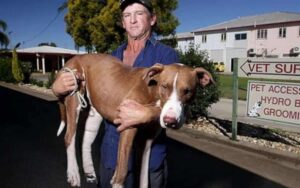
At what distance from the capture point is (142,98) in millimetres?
2232

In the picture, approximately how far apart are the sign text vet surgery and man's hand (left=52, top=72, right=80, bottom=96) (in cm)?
584

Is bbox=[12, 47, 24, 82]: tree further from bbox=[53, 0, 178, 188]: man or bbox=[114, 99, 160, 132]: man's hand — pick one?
bbox=[114, 99, 160, 132]: man's hand

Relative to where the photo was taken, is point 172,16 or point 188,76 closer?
point 188,76

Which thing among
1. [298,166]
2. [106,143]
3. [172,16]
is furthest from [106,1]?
[106,143]

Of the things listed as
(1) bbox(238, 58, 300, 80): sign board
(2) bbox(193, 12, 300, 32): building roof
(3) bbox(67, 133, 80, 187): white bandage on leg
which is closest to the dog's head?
(3) bbox(67, 133, 80, 187): white bandage on leg

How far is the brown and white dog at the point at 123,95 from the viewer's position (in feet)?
6.58

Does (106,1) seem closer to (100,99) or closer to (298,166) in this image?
(298,166)

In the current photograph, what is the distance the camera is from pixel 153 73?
213cm

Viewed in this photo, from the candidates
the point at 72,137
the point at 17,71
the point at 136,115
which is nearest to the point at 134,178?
the point at 72,137

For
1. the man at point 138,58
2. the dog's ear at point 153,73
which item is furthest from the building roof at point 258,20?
the dog's ear at point 153,73

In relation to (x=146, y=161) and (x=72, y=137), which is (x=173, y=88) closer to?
(x=146, y=161)

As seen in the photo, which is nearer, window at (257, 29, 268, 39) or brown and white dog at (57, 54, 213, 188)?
brown and white dog at (57, 54, 213, 188)

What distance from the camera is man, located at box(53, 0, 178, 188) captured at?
264 cm

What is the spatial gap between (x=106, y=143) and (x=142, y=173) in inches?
17.2
